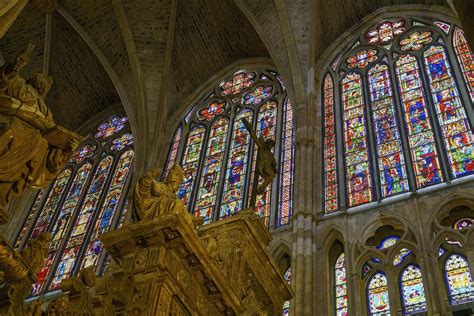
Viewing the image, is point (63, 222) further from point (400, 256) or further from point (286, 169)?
point (400, 256)

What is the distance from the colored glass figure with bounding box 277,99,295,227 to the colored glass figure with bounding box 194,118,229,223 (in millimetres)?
1490

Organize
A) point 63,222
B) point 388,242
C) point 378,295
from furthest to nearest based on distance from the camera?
point 63,222 → point 388,242 → point 378,295

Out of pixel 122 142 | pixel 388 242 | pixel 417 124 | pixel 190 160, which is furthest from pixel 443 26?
pixel 122 142

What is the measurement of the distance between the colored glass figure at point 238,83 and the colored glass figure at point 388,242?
7367 millimetres

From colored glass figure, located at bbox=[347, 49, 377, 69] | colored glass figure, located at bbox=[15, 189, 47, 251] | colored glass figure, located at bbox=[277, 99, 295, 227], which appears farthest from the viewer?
colored glass figure, located at bbox=[15, 189, 47, 251]

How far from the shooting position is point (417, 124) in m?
12.8

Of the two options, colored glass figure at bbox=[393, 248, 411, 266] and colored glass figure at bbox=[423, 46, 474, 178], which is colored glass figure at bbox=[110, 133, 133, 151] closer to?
colored glass figure at bbox=[423, 46, 474, 178]

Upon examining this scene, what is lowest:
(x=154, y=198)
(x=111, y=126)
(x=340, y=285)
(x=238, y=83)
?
(x=154, y=198)

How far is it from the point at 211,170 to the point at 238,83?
3688 mm

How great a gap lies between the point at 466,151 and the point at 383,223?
7.06 ft

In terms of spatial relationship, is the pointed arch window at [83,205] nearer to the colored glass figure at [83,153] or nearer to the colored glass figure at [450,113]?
the colored glass figure at [83,153]

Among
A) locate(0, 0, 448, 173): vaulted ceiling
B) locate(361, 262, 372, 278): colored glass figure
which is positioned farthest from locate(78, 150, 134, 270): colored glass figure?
locate(361, 262, 372, 278): colored glass figure

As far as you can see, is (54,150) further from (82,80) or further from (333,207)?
(82,80)

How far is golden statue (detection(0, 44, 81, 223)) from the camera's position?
460 cm
